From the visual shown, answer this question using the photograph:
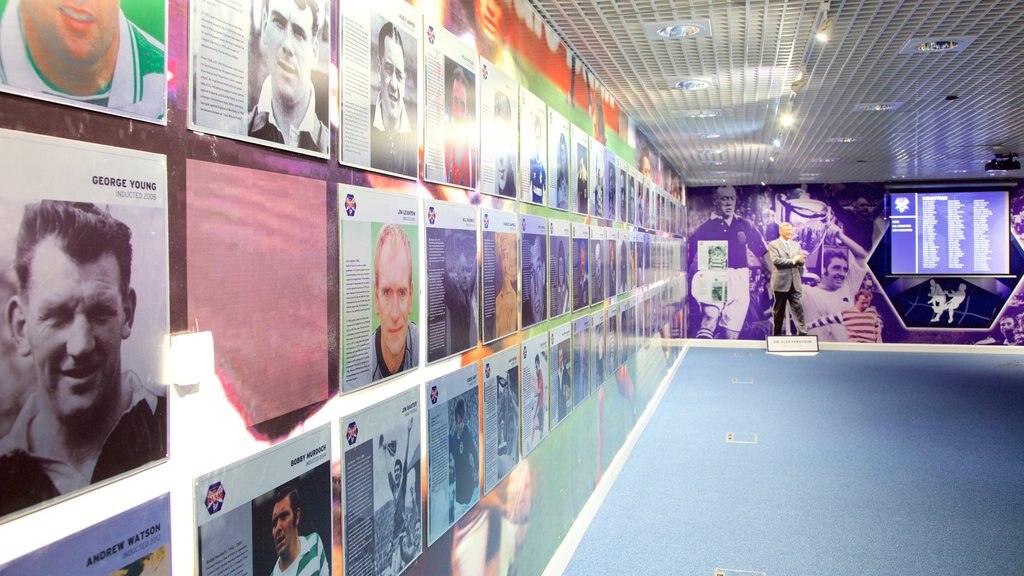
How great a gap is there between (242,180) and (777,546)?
3.16 meters

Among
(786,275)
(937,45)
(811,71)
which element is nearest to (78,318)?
(937,45)

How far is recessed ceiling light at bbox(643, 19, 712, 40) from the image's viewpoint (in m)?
2.98

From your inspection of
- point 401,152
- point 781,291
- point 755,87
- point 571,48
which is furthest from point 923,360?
point 401,152

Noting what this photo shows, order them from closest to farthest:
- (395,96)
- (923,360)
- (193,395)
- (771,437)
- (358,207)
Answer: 1. (193,395)
2. (358,207)
3. (395,96)
4. (771,437)
5. (923,360)

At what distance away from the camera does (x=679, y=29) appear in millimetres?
3072

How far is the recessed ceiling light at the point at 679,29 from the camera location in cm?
298

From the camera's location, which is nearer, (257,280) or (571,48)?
(257,280)

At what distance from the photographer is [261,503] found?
3.73 ft

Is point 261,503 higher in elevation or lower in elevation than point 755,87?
lower

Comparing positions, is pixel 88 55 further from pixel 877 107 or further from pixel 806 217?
pixel 806 217

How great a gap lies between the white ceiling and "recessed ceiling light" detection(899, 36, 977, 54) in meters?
0.03

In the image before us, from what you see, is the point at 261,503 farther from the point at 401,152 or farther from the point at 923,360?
the point at 923,360

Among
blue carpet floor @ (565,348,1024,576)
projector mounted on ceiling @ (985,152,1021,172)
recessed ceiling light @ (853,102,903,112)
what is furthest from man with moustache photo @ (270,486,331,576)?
projector mounted on ceiling @ (985,152,1021,172)

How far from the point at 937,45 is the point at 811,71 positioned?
614 mm
